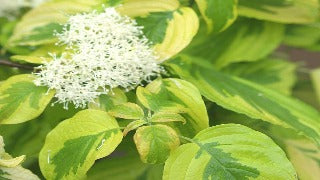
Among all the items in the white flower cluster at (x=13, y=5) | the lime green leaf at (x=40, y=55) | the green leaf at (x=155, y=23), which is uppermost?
the green leaf at (x=155, y=23)

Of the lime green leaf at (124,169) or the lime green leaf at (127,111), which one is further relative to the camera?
the lime green leaf at (124,169)

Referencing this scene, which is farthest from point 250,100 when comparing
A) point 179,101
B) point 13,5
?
point 13,5

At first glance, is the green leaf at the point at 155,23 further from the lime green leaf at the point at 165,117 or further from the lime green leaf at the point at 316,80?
the lime green leaf at the point at 316,80

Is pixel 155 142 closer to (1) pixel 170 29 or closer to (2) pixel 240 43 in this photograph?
(1) pixel 170 29

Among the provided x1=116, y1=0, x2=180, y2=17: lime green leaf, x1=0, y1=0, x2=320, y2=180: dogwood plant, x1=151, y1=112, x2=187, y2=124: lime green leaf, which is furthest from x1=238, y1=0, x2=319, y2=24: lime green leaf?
x1=151, y1=112, x2=187, y2=124: lime green leaf

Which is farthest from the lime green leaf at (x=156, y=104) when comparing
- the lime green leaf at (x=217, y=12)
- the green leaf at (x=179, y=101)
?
the lime green leaf at (x=217, y=12)
